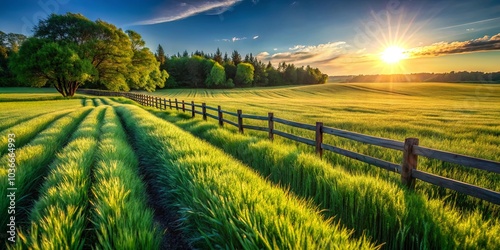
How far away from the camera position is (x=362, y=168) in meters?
5.10

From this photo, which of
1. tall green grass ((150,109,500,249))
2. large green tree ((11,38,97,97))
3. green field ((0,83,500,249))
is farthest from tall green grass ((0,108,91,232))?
large green tree ((11,38,97,97))

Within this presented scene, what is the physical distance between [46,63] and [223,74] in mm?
60250

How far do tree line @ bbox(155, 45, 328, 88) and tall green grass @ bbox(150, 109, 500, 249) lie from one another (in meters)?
86.6

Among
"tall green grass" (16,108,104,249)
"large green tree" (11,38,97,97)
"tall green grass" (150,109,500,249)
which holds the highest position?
"large green tree" (11,38,97,97)

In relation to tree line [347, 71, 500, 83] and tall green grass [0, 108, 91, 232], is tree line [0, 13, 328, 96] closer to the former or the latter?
tall green grass [0, 108, 91, 232]

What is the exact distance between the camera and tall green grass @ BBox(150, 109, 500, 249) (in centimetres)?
247

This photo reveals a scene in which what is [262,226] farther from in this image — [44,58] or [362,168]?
[44,58]

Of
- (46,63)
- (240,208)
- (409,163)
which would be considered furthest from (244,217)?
(46,63)

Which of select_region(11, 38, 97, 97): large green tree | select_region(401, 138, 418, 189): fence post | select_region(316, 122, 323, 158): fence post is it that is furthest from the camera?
select_region(11, 38, 97, 97): large green tree

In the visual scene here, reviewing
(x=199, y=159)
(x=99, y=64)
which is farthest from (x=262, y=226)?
(x=99, y=64)

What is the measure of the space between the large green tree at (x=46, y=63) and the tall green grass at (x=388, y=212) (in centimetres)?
4212

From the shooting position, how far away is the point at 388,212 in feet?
9.64

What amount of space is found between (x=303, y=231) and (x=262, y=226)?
1.18 feet

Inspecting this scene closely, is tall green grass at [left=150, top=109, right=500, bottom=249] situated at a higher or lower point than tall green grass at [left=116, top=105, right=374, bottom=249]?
lower
